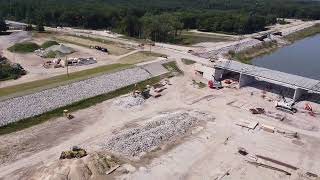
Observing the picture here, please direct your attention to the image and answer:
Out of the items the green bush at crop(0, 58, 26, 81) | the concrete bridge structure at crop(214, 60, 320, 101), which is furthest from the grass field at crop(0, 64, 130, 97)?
the concrete bridge structure at crop(214, 60, 320, 101)

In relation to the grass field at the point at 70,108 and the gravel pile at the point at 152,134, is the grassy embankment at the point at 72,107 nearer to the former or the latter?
the grass field at the point at 70,108

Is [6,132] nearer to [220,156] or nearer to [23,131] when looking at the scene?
[23,131]

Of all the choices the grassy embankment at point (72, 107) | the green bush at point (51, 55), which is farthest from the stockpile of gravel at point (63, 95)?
the green bush at point (51, 55)

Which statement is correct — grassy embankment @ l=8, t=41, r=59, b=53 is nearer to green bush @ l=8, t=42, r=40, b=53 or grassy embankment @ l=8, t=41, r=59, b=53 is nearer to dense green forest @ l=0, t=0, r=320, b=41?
green bush @ l=8, t=42, r=40, b=53

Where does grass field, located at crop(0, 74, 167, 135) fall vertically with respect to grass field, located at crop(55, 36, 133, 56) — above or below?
below

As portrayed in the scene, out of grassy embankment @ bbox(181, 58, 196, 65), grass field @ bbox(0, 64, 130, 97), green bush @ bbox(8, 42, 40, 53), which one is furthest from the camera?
green bush @ bbox(8, 42, 40, 53)

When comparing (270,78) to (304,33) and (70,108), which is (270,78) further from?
(304,33)
